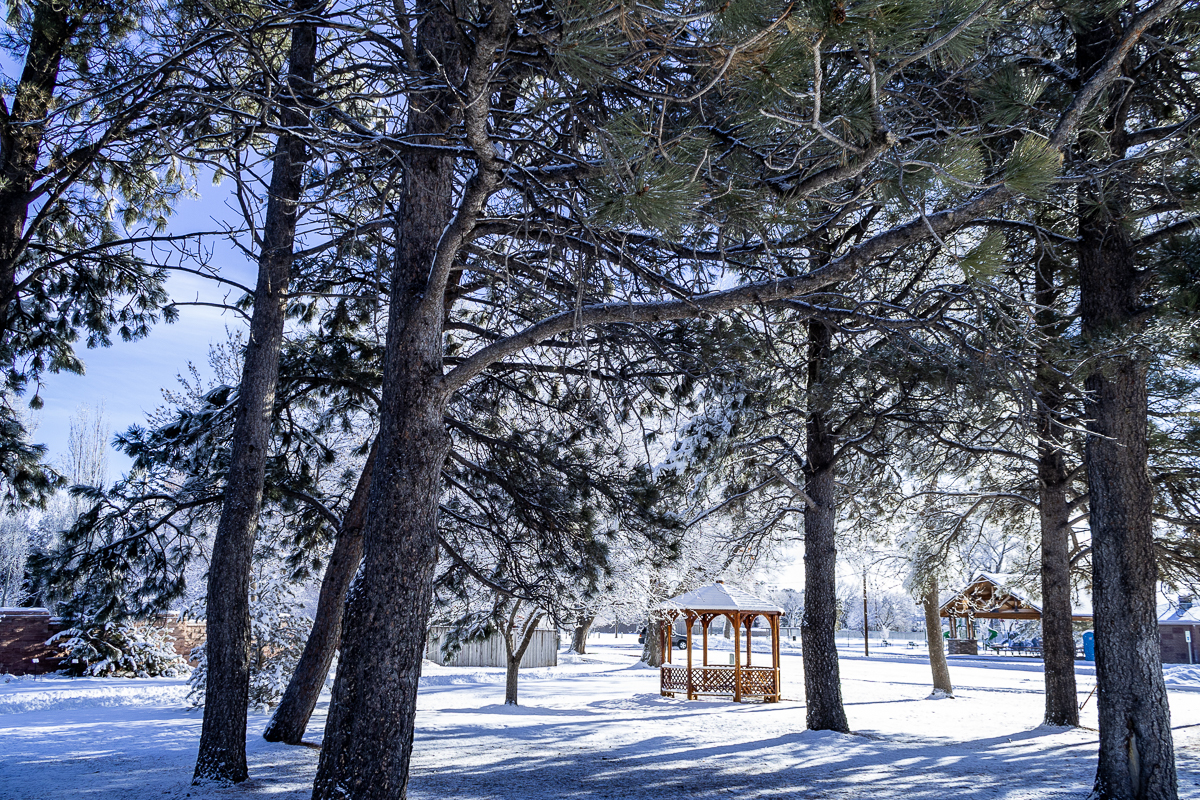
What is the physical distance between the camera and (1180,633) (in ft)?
121

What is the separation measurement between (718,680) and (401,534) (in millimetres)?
14897

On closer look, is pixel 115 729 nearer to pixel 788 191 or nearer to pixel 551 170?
pixel 551 170

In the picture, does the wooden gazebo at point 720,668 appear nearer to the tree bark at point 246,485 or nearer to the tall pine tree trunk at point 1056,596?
the tall pine tree trunk at point 1056,596

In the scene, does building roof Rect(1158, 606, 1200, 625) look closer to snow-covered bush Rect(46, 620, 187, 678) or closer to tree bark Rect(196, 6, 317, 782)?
snow-covered bush Rect(46, 620, 187, 678)

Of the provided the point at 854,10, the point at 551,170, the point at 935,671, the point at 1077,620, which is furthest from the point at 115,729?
the point at 1077,620

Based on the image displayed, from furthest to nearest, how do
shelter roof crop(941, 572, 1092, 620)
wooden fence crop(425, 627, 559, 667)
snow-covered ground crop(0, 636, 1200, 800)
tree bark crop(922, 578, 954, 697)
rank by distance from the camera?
1. shelter roof crop(941, 572, 1092, 620)
2. wooden fence crop(425, 627, 559, 667)
3. tree bark crop(922, 578, 954, 697)
4. snow-covered ground crop(0, 636, 1200, 800)

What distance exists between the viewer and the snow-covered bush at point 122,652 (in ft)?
57.1

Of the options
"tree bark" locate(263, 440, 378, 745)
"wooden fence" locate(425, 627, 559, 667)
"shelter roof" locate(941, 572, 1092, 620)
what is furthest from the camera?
"shelter roof" locate(941, 572, 1092, 620)

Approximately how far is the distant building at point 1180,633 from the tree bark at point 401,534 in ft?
139

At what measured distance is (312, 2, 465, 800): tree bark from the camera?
13.0 ft

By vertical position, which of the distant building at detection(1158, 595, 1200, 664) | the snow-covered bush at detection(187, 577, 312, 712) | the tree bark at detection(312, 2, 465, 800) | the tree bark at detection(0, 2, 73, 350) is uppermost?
the tree bark at detection(0, 2, 73, 350)

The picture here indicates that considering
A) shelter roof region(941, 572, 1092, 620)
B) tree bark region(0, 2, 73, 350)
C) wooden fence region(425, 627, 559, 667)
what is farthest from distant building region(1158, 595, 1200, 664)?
tree bark region(0, 2, 73, 350)

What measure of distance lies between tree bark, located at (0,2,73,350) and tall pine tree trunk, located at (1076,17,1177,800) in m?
8.19

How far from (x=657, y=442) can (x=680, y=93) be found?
3692 mm
